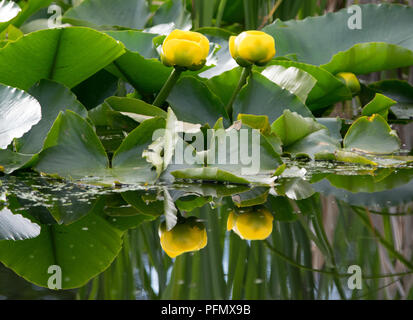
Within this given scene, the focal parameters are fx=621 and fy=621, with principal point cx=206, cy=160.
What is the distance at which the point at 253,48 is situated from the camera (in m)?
0.98

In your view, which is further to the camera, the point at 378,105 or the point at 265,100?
the point at 378,105

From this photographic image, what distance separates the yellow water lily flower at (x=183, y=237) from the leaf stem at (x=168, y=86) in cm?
36

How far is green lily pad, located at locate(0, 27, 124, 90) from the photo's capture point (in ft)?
3.09

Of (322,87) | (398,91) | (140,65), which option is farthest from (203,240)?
(398,91)

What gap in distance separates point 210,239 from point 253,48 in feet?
1.42

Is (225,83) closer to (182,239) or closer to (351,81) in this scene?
(351,81)

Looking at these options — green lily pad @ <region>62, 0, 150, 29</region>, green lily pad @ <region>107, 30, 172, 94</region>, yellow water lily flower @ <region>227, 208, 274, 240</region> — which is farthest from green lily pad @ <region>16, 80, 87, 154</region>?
green lily pad @ <region>62, 0, 150, 29</region>

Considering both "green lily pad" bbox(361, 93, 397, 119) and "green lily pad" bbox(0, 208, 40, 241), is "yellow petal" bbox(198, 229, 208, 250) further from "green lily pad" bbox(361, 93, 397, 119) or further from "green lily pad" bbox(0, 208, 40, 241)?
"green lily pad" bbox(361, 93, 397, 119)

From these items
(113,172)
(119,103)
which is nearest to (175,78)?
(119,103)

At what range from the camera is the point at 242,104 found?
3.52 ft

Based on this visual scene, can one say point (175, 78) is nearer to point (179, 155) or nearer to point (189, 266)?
point (179, 155)

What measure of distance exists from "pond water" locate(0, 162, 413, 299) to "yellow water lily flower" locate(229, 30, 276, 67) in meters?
0.20

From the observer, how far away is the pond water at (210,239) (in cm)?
52
